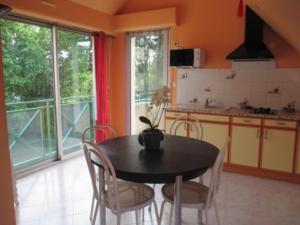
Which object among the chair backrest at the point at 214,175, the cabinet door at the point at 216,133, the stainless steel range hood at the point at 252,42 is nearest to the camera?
the chair backrest at the point at 214,175

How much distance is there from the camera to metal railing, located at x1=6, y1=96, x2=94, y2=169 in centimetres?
360

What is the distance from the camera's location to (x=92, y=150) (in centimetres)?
182

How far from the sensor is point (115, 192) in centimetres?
173

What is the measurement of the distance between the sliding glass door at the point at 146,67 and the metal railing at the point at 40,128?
100cm

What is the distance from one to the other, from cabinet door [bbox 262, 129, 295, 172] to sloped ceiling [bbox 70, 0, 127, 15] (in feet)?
10.9

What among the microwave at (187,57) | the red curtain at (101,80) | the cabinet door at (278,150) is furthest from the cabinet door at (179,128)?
the red curtain at (101,80)

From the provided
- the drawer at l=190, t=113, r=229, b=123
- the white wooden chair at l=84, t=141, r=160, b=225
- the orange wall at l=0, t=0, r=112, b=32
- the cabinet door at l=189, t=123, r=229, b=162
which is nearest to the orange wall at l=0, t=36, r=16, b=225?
the white wooden chair at l=84, t=141, r=160, b=225

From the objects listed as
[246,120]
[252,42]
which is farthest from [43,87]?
[252,42]

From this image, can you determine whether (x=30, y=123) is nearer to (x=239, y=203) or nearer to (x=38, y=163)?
(x=38, y=163)

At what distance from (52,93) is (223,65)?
108 inches

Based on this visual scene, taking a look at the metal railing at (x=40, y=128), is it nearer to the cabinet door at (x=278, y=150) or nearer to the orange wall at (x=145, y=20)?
the orange wall at (x=145, y=20)

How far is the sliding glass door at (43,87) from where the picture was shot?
136 inches

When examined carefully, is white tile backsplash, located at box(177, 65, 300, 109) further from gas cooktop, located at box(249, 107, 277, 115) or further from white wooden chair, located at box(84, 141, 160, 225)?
white wooden chair, located at box(84, 141, 160, 225)

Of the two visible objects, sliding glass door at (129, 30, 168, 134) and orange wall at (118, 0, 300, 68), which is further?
sliding glass door at (129, 30, 168, 134)
